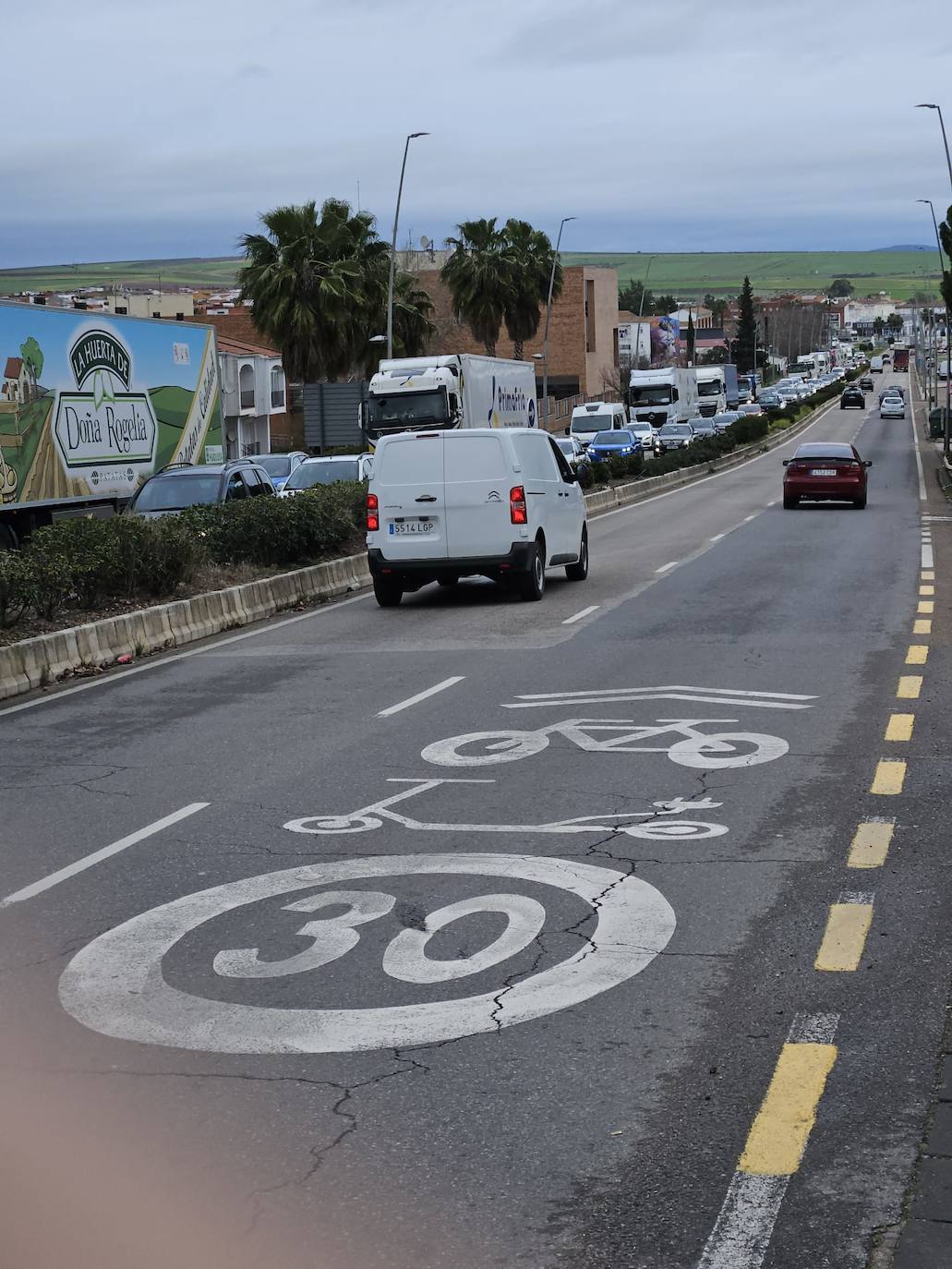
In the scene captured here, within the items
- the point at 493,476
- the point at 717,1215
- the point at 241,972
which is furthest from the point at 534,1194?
the point at 493,476

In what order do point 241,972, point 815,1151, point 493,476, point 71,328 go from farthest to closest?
point 71,328 → point 493,476 → point 241,972 → point 815,1151

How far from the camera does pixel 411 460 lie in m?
19.2

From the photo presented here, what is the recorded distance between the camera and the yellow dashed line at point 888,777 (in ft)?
28.9

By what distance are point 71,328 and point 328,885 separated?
1888 cm

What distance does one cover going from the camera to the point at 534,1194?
13.7 feet

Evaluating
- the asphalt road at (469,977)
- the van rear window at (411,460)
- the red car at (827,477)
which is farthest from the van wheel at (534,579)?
the red car at (827,477)

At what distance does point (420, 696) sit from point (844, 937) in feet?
21.8


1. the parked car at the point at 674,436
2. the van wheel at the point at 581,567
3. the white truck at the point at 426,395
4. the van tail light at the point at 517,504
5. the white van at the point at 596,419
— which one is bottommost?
the van wheel at the point at 581,567

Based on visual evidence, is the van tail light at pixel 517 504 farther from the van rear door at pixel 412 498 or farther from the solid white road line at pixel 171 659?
the solid white road line at pixel 171 659

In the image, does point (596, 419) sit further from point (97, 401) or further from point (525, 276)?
point (97, 401)

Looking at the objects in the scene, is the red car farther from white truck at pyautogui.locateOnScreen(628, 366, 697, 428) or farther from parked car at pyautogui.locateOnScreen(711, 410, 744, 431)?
parked car at pyautogui.locateOnScreen(711, 410, 744, 431)

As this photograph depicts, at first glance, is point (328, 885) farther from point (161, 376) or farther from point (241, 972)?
point (161, 376)

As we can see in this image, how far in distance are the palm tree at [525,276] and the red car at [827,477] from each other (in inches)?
1461

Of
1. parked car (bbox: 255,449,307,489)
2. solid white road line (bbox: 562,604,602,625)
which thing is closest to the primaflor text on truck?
parked car (bbox: 255,449,307,489)
